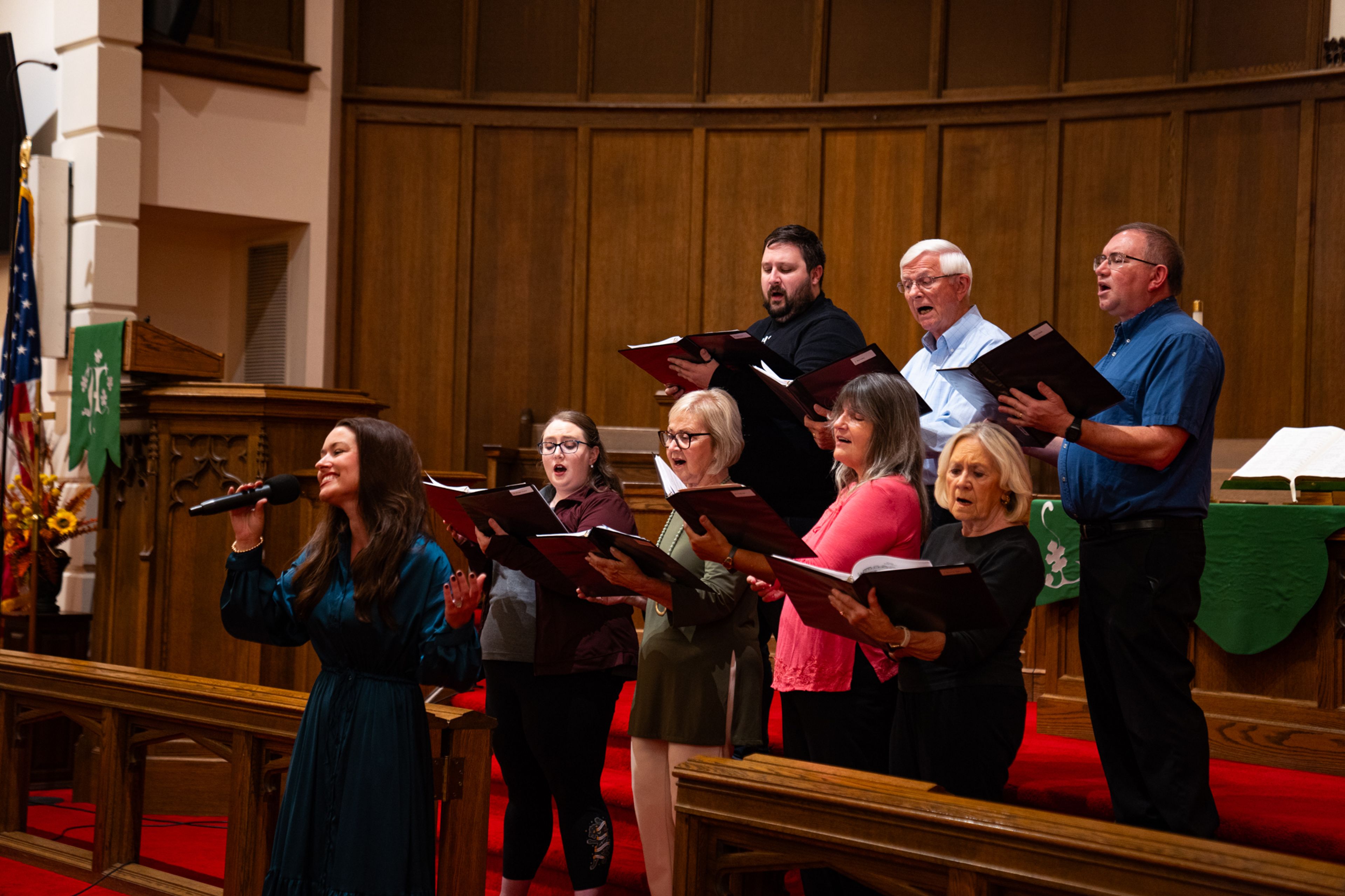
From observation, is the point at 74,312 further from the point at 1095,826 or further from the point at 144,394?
the point at 1095,826

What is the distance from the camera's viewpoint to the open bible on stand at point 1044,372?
241 centimetres

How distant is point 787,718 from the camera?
9.27 ft

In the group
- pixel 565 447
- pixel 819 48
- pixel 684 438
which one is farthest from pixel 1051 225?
pixel 684 438

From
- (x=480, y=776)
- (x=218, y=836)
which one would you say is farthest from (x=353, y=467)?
(x=218, y=836)

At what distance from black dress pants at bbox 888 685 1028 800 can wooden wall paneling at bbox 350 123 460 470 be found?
5692 millimetres

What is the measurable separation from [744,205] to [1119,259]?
503 cm

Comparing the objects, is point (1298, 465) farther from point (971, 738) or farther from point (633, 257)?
point (633, 257)

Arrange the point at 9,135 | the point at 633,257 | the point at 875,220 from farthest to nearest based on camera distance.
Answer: the point at 633,257
the point at 875,220
the point at 9,135

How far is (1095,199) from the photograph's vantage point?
703 cm

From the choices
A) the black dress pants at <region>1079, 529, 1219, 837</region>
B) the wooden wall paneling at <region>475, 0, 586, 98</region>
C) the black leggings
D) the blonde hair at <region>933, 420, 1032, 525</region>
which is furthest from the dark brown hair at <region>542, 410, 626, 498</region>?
the wooden wall paneling at <region>475, 0, 586, 98</region>

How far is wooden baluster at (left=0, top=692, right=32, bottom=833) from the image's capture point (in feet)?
12.8

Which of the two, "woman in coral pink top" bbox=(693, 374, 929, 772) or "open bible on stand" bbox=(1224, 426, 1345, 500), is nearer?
"woman in coral pink top" bbox=(693, 374, 929, 772)

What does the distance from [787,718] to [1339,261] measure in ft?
16.2

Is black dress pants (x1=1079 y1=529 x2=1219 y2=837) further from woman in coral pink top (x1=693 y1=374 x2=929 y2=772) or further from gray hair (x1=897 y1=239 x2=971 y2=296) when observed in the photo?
gray hair (x1=897 y1=239 x2=971 y2=296)
